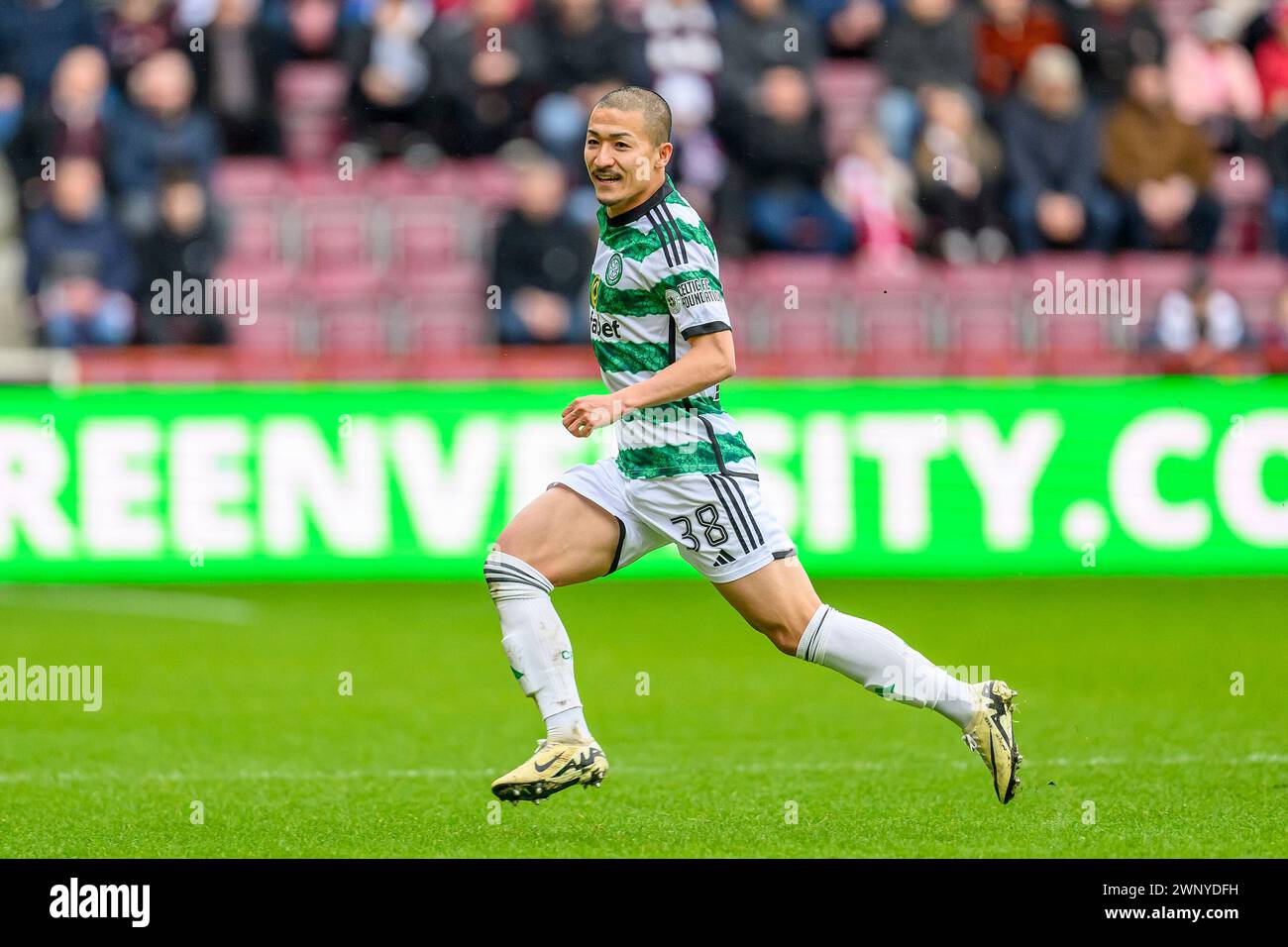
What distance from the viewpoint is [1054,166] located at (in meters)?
17.2

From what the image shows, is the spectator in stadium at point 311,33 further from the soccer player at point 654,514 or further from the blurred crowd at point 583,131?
the soccer player at point 654,514

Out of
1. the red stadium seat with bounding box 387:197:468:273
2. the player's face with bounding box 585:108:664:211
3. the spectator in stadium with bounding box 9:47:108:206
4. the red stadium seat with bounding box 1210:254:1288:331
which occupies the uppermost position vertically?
the spectator in stadium with bounding box 9:47:108:206

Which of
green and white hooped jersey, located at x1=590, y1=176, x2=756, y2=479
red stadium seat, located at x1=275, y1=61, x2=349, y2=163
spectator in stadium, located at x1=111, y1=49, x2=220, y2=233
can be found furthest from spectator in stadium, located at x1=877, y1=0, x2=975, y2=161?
green and white hooped jersey, located at x1=590, y1=176, x2=756, y2=479

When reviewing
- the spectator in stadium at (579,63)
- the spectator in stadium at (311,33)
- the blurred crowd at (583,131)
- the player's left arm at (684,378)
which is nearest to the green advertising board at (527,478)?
the blurred crowd at (583,131)

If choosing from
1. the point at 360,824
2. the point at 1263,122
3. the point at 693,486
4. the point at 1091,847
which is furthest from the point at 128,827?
the point at 1263,122

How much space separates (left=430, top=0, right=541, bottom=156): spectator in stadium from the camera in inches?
663

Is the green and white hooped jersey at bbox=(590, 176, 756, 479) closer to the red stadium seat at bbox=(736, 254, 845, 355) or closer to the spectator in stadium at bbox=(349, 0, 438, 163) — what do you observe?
the red stadium seat at bbox=(736, 254, 845, 355)

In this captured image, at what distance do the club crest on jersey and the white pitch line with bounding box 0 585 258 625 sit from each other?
678 cm

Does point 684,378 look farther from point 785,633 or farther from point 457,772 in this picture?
point 457,772

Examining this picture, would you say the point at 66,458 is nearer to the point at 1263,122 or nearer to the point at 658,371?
the point at 658,371

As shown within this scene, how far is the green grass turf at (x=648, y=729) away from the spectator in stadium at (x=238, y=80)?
4656mm

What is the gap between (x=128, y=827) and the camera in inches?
274

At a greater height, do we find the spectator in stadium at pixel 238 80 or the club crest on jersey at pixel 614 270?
the spectator in stadium at pixel 238 80

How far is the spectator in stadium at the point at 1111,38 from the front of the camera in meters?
18.4
